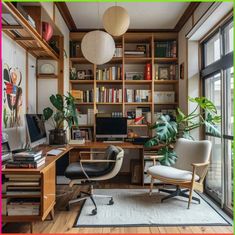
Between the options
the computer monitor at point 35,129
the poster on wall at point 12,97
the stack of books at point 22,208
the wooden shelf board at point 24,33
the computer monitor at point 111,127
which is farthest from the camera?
the computer monitor at point 111,127

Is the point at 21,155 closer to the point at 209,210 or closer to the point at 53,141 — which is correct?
the point at 53,141

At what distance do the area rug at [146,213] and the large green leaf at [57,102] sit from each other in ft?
4.85

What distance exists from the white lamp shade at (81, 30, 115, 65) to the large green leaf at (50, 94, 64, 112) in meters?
1.29

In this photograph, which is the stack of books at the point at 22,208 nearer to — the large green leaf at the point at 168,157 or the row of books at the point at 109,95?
the large green leaf at the point at 168,157

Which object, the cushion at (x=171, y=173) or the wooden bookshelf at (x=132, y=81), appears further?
the wooden bookshelf at (x=132, y=81)

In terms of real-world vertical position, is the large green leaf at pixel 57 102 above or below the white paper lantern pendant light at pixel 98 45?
below

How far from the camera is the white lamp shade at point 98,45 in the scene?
2.67 m

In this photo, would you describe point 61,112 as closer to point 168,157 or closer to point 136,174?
point 136,174

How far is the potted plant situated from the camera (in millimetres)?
3855

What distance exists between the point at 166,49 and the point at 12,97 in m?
2.90

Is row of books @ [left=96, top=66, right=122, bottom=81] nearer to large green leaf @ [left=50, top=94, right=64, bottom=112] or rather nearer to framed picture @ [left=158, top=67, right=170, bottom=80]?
framed picture @ [left=158, top=67, right=170, bottom=80]

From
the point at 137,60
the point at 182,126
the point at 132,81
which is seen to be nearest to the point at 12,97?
the point at 132,81

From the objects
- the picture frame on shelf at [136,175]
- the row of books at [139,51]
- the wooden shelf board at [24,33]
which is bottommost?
the picture frame on shelf at [136,175]

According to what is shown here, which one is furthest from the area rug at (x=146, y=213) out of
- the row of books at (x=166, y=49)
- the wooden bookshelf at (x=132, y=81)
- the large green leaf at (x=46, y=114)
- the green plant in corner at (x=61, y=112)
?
the row of books at (x=166, y=49)
